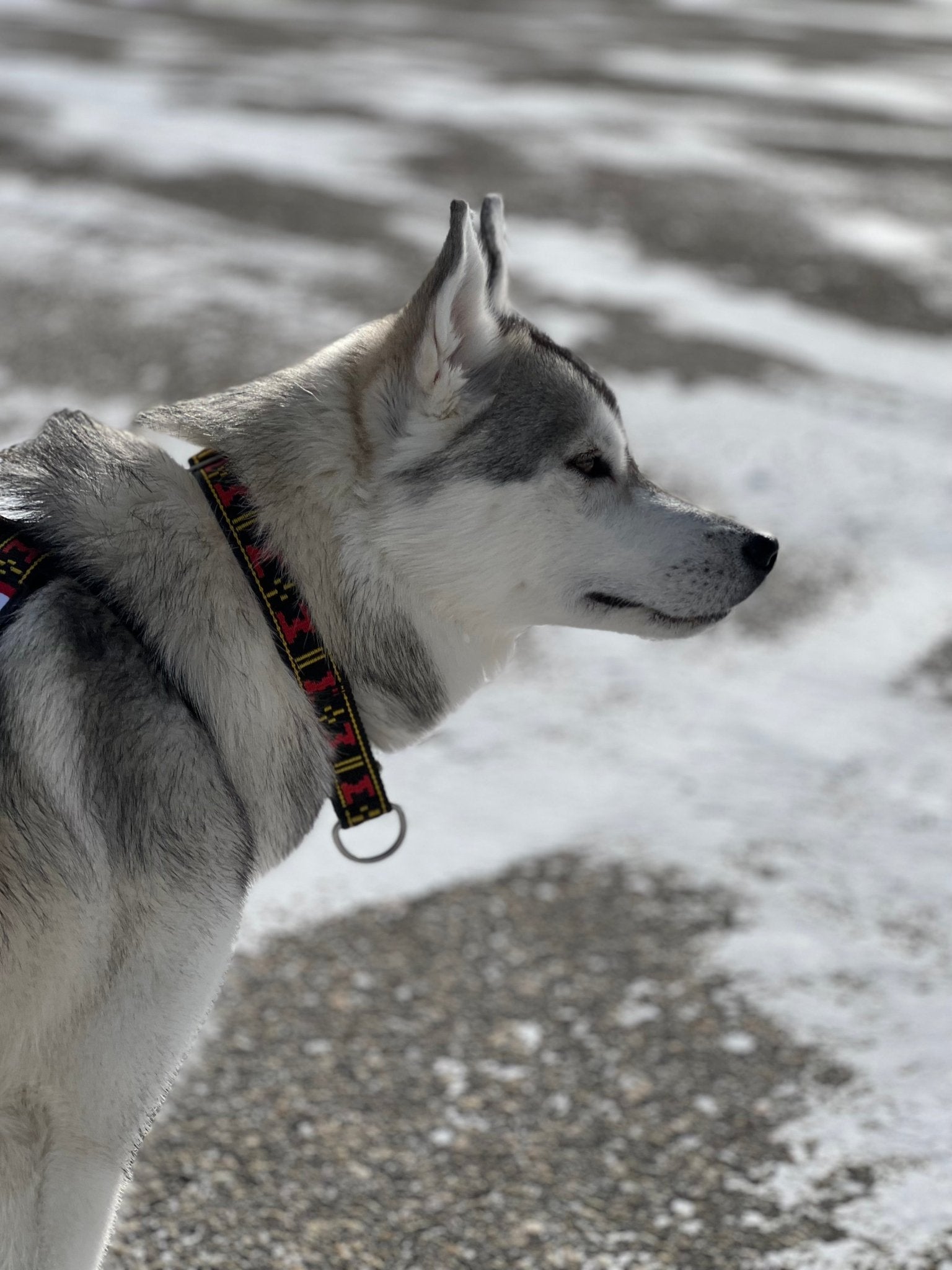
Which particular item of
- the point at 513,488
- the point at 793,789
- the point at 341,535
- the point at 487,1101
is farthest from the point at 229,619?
the point at 793,789

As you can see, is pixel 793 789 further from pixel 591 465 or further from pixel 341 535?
pixel 341 535

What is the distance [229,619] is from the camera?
7.97ft

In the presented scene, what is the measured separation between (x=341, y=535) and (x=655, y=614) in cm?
75

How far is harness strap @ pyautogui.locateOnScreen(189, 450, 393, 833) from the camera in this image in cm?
246

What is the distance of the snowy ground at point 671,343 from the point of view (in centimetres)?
419

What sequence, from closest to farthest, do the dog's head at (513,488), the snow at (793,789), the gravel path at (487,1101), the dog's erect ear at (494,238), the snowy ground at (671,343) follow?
the dog's head at (513,488), the dog's erect ear at (494,238), the gravel path at (487,1101), the snow at (793,789), the snowy ground at (671,343)

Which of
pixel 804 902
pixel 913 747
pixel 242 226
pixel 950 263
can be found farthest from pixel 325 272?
pixel 804 902

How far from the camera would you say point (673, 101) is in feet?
43.0

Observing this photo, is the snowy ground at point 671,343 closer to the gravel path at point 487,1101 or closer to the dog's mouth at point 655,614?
the gravel path at point 487,1101

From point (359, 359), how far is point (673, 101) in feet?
38.0

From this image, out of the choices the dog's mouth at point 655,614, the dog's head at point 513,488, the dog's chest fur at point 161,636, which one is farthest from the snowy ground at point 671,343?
the dog's chest fur at point 161,636

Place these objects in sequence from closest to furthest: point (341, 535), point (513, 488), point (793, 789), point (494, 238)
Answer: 1. point (341, 535)
2. point (513, 488)
3. point (494, 238)
4. point (793, 789)

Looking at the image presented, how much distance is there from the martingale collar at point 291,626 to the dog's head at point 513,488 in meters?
0.23

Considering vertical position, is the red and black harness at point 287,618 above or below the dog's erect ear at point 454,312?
below
